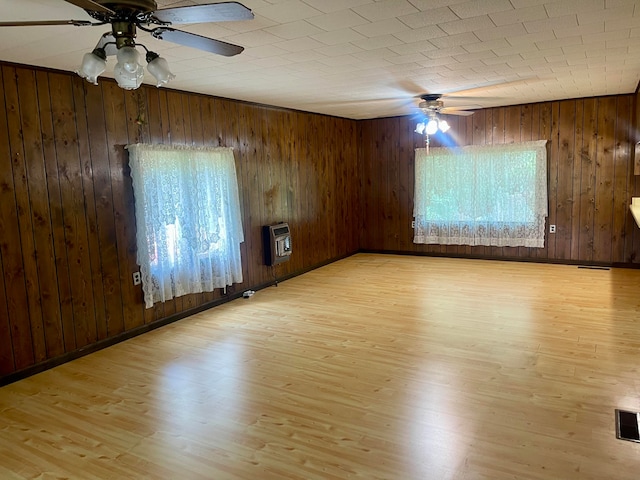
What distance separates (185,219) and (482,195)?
4483 millimetres

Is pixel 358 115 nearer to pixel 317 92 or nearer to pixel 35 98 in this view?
pixel 317 92

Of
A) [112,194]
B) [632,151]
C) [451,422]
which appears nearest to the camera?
[451,422]

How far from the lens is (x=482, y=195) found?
275 inches

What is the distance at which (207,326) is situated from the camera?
450 centimetres

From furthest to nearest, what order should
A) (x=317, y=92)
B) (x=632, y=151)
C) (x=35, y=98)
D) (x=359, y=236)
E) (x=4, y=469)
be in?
(x=359, y=236) → (x=632, y=151) → (x=317, y=92) → (x=35, y=98) → (x=4, y=469)

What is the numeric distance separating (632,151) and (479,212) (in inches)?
80.7

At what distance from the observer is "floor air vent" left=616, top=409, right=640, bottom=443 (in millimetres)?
2393

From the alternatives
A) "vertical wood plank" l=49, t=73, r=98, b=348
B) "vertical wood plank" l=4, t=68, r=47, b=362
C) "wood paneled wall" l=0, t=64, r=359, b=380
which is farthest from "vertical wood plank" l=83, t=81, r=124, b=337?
"vertical wood plank" l=4, t=68, r=47, b=362

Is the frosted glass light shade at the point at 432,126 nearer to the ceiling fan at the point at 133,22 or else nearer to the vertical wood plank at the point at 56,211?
the ceiling fan at the point at 133,22

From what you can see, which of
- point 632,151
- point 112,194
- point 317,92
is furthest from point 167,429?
point 632,151

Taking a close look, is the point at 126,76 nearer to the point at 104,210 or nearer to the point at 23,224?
the point at 23,224

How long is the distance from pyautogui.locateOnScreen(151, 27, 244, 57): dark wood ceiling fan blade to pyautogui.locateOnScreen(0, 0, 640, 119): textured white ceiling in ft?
0.57

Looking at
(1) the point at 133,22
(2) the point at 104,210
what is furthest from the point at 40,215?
(1) the point at 133,22

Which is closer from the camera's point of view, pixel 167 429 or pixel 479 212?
pixel 167 429
